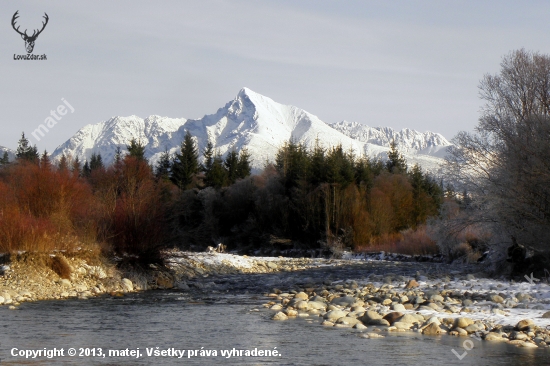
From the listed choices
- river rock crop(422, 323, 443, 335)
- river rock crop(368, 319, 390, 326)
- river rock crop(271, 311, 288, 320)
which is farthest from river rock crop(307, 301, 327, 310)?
river rock crop(422, 323, 443, 335)

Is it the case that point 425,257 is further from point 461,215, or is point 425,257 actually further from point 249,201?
point 249,201

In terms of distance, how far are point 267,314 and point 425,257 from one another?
26.4 m

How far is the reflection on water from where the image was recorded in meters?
9.17

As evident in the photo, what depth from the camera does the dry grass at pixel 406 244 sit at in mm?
40156

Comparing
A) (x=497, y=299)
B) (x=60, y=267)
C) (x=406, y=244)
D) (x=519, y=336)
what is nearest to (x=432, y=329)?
(x=519, y=336)

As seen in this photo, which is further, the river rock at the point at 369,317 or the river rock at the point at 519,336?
the river rock at the point at 369,317

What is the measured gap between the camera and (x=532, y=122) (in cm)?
2172

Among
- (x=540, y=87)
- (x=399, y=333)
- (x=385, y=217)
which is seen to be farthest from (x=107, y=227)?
(x=385, y=217)

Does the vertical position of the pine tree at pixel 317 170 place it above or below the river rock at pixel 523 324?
above

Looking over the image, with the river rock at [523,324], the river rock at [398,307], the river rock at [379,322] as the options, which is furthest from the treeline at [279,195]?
the river rock at [523,324]

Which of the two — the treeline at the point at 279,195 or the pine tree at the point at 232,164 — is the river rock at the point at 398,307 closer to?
the treeline at the point at 279,195

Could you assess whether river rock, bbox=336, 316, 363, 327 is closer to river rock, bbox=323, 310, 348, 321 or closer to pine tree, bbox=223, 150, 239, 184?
river rock, bbox=323, 310, 348, 321

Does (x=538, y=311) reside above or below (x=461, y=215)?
below


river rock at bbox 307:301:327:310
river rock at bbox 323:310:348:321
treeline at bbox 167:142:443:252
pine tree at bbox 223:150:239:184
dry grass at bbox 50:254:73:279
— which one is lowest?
river rock at bbox 307:301:327:310
